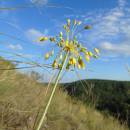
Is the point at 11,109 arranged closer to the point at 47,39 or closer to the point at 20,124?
the point at 20,124

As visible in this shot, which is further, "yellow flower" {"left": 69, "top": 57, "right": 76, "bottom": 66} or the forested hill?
the forested hill

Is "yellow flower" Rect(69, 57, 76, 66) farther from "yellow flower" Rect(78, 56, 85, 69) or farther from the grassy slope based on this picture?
the grassy slope

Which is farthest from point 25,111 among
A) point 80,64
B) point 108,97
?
point 108,97

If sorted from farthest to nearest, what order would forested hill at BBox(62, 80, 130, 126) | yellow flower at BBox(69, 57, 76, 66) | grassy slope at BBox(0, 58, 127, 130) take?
forested hill at BBox(62, 80, 130, 126) → grassy slope at BBox(0, 58, 127, 130) → yellow flower at BBox(69, 57, 76, 66)

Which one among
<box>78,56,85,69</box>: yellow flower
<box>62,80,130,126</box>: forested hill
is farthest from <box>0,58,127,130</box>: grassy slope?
<box>78,56,85,69</box>: yellow flower

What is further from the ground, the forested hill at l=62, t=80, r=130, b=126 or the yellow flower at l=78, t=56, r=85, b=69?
the forested hill at l=62, t=80, r=130, b=126

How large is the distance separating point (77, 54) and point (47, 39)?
0.56 ft

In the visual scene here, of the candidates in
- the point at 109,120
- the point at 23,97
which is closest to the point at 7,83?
the point at 23,97

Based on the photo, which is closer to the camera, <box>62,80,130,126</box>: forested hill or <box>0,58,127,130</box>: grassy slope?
<box>0,58,127,130</box>: grassy slope

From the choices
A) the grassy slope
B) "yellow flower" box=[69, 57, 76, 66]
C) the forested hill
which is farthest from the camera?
the forested hill

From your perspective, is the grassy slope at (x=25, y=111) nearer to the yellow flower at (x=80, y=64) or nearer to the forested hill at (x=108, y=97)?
the forested hill at (x=108, y=97)

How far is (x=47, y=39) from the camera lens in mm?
1663

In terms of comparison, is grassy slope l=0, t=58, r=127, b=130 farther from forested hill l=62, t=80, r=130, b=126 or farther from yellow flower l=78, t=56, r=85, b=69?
yellow flower l=78, t=56, r=85, b=69

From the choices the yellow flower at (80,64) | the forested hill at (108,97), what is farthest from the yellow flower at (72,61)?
the forested hill at (108,97)
